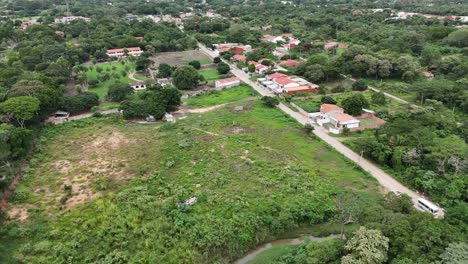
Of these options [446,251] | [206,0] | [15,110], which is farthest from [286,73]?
[206,0]

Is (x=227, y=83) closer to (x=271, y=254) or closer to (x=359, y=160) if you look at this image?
(x=359, y=160)

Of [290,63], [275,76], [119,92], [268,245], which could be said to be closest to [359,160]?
[268,245]

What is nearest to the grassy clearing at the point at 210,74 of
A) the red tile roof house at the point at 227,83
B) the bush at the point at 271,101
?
the red tile roof house at the point at 227,83

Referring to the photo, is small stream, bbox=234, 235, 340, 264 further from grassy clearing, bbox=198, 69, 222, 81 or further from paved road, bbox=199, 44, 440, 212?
grassy clearing, bbox=198, 69, 222, 81

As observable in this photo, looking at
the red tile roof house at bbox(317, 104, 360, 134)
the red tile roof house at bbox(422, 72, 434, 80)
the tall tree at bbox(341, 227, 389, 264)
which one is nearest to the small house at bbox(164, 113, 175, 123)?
the red tile roof house at bbox(317, 104, 360, 134)

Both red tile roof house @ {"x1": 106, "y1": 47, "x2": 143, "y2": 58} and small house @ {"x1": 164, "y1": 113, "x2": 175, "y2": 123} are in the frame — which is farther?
red tile roof house @ {"x1": 106, "y1": 47, "x2": 143, "y2": 58}

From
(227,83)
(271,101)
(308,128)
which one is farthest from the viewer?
(227,83)

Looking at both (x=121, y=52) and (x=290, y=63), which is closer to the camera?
(x=290, y=63)
